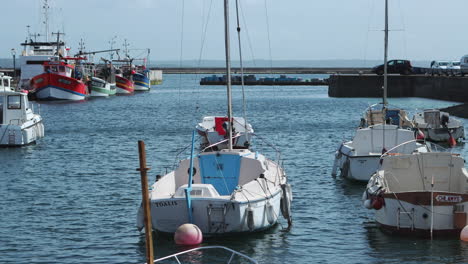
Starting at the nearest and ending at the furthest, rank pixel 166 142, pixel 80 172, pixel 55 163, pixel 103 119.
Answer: pixel 80 172
pixel 55 163
pixel 166 142
pixel 103 119

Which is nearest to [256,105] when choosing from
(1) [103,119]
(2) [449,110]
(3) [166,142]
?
(1) [103,119]

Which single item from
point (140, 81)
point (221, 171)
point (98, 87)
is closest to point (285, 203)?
point (221, 171)

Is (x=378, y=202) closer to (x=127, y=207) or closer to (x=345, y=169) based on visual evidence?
(x=127, y=207)

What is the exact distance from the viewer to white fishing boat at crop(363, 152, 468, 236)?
70.6ft

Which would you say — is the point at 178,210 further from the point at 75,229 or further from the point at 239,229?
the point at 75,229

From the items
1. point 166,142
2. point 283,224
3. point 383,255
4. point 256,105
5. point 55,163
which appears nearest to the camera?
point 383,255

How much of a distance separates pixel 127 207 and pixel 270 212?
22.2ft

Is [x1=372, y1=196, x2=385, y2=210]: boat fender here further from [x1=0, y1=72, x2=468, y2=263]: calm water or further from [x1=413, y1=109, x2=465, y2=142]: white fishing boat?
[x1=413, y1=109, x2=465, y2=142]: white fishing boat

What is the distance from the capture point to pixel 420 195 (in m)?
21.5

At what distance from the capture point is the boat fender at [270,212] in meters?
22.4

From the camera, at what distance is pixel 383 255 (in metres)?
21.1

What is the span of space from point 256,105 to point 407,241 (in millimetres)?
74465

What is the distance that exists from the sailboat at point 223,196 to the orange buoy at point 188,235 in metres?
0.38

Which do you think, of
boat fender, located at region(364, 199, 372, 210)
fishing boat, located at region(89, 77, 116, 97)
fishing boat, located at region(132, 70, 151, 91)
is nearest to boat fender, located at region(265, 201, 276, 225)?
boat fender, located at region(364, 199, 372, 210)
